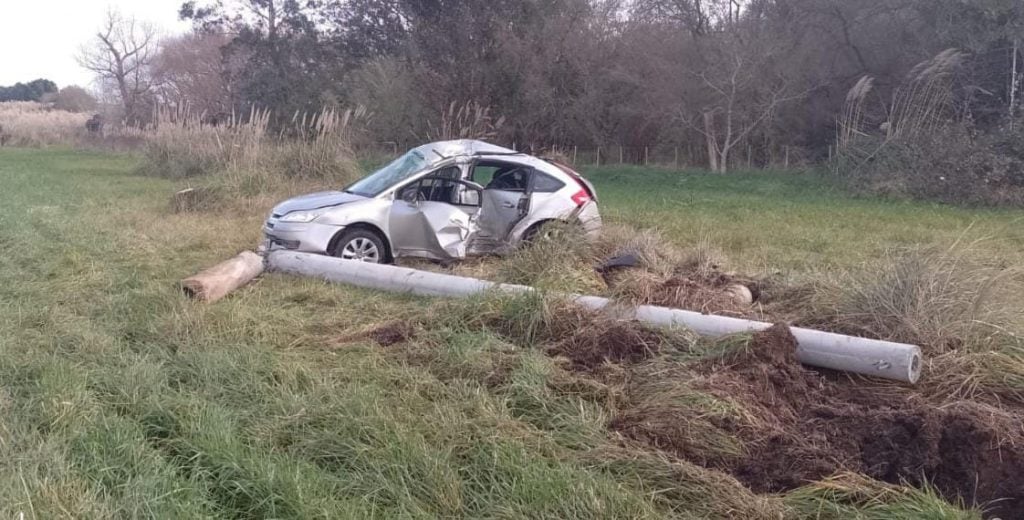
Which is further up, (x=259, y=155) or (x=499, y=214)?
(x=259, y=155)

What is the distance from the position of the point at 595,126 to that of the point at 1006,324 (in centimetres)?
2450

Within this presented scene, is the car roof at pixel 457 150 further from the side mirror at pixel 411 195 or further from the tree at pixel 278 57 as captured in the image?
the tree at pixel 278 57

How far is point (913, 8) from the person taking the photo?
23766 millimetres

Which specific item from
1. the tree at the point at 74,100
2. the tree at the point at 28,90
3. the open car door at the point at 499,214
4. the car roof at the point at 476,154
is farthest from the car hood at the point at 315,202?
the tree at the point at 28,90

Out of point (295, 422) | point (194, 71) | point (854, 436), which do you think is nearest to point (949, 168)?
point (854, 436)

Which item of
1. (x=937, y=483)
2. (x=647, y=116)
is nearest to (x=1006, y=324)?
(x=937, y=483)

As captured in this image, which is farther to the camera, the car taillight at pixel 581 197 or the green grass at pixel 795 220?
the green grass at pixel 795 220

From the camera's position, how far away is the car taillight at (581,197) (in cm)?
1059

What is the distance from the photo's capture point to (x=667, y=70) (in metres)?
27.7

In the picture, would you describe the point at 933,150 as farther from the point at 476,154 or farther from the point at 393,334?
the point at 393,334

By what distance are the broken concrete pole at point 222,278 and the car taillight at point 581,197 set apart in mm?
4101

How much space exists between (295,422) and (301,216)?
503 centimetres

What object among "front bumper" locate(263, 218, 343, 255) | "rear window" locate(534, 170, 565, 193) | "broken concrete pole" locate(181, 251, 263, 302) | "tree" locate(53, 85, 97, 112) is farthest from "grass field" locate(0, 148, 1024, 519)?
"tree" locate(53, 85, 97, 112)

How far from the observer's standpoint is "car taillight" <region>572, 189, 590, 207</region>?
10.6 metres
